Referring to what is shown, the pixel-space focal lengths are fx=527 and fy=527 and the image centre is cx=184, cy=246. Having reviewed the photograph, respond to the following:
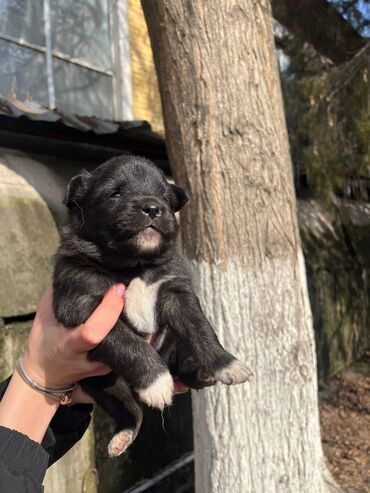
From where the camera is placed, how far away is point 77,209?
2711mm

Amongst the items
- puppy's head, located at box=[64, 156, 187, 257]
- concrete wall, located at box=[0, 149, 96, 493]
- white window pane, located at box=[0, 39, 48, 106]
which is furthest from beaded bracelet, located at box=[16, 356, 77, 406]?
white window pane, located at box=[0, 39, 48, 106]

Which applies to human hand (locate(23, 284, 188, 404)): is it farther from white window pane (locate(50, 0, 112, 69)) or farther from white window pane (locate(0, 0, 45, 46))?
white window pane (locate(50, 0, 112, 69))

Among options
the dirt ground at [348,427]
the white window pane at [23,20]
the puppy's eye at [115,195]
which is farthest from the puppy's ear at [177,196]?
the white window pane at [23,20]

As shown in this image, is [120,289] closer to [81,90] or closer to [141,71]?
[81,90]

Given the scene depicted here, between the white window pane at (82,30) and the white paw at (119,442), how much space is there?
7.27 m

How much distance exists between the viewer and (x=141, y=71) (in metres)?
9.79

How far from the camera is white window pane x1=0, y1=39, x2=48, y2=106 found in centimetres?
745

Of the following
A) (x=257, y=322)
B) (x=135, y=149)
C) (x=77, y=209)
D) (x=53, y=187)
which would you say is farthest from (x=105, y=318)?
(x=135, y=149)

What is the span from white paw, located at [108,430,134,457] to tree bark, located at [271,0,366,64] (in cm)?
590

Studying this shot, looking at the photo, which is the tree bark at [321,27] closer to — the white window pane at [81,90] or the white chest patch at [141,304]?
the white window pane at [81,90]

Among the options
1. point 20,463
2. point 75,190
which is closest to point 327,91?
point 75,190

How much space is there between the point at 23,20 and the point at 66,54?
3.02 ft

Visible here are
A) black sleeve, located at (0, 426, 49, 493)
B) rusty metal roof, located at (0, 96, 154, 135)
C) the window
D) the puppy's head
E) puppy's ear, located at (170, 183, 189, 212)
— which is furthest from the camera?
the window

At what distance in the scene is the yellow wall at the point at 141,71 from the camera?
9.58 m
